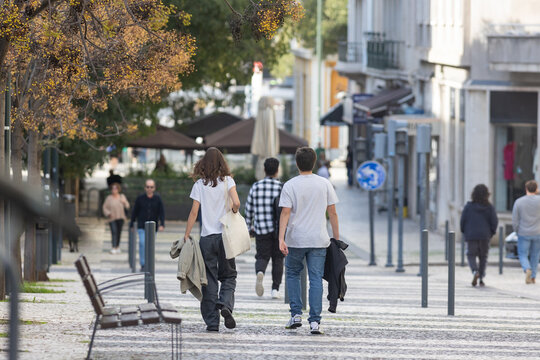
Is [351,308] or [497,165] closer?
[351,308]

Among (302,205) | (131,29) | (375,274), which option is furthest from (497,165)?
(302,205)

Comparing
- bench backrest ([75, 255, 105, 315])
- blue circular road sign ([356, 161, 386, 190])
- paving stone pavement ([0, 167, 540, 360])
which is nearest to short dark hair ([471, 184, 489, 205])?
paving stone pavement ([0, 167, 540, 360])

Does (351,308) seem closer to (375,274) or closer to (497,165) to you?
(375,274)

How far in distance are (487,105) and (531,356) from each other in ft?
63.5

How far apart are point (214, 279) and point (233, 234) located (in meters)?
0.40

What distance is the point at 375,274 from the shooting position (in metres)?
21.2

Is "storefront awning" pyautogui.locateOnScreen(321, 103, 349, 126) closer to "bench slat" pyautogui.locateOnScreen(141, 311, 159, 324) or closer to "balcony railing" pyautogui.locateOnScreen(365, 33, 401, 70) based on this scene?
"balcony railing" pyautogui.locateOnScreen(365, 33, 401, 70)

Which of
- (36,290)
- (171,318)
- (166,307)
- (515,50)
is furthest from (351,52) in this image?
(171,318)

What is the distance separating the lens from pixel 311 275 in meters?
9.70

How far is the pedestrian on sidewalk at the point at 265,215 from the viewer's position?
42.7 ft

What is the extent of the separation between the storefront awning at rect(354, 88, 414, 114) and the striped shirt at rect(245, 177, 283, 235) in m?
24.4

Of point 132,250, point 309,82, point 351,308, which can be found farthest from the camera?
point 309,82

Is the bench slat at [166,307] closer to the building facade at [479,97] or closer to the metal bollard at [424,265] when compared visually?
the metal bollard at [424,265]

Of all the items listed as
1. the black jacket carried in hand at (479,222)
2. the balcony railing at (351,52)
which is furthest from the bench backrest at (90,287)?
the balcony railing at (351,52)
